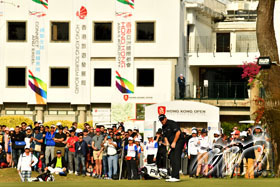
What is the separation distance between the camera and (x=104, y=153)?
30062 millimetres

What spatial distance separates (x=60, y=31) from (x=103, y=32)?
2.84 meters

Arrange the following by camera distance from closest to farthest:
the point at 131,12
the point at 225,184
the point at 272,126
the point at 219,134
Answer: the point at 225,184, the point at 272,126, the point at 219,134, the point at 131,12

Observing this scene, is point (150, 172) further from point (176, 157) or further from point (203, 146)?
point (176, 157)

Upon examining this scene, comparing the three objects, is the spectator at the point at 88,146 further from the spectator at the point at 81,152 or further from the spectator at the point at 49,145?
the spectator at the point at 49,145

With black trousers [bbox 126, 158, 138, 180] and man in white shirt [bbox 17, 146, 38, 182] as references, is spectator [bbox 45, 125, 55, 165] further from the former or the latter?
black trousers [bbox 126, 158, 138, 180]

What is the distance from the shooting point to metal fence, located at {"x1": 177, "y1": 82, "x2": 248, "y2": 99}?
168 feet

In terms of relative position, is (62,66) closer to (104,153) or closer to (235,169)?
(104,153)

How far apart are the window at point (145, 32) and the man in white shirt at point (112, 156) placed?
885 inches

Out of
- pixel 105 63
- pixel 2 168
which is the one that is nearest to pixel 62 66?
pixel 105 63

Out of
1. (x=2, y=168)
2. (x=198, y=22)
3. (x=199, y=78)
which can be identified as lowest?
(x=2, y=168)

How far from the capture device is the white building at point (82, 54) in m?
51.3

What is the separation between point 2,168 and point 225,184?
16771mm

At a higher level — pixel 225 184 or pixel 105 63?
pixel 105 63

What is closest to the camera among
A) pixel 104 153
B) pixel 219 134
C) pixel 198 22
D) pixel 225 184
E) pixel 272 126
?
pixel 225 184
